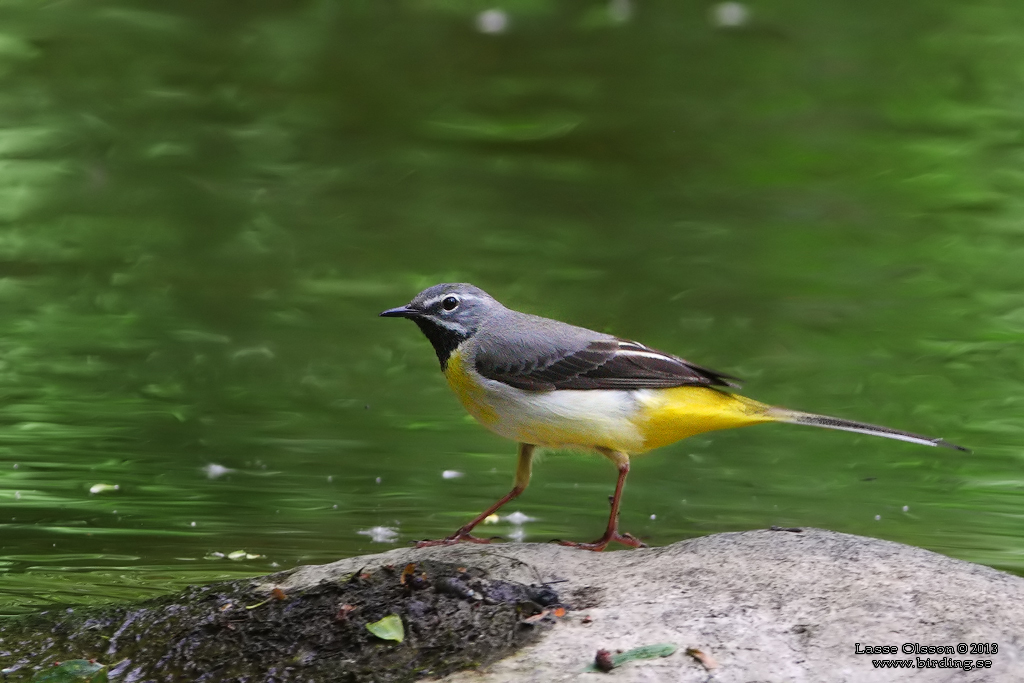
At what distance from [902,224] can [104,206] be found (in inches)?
271

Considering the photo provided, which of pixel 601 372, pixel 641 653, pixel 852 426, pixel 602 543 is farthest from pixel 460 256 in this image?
pixel 641 653

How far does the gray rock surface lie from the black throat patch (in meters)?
0.84

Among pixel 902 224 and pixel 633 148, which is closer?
pixel 902 224

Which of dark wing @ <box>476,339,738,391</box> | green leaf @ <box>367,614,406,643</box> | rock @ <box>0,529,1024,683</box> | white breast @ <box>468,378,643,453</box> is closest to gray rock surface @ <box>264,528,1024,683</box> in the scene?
rock @ <box>0,529,1024,683</box>

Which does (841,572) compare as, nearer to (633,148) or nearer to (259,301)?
(259,301)

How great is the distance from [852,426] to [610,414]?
0.90 m

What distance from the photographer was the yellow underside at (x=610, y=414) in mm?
4961

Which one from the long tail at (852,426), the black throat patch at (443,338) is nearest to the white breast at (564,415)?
the black throat patch at (443,338)

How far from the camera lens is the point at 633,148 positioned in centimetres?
1246

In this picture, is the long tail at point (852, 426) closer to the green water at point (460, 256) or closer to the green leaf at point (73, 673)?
the green water at point (460, 256)

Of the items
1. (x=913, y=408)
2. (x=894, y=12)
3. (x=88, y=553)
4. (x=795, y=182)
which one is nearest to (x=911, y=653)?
(x=88, y=553)

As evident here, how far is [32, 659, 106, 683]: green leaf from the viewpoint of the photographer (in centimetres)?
412

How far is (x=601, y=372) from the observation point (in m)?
5.05

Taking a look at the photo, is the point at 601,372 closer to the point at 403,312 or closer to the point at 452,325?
the point at 452,325
